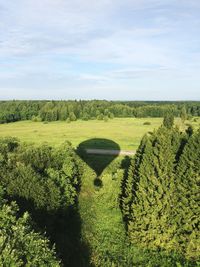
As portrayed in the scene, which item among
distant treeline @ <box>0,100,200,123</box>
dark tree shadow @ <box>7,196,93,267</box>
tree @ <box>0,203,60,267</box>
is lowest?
dark tree shadow @ <box>7,196,93,267</box>

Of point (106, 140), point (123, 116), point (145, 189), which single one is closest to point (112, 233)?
point (145, 189)

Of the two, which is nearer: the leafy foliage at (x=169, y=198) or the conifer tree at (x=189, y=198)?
the conifer tree at (x=189, y=198)

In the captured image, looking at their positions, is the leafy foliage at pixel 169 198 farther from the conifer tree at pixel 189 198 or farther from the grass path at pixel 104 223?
the grass path at pixel 104 223

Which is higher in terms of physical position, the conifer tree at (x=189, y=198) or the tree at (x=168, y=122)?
the tree at (x=168, y=122)

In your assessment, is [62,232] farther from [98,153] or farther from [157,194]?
[98,153]

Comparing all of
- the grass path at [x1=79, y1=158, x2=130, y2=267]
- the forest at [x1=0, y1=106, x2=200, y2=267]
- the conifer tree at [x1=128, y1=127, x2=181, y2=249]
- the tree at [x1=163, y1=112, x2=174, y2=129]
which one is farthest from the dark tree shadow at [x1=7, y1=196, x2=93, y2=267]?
the tree at [x1=163, y1=112, x2=174, y2=129]

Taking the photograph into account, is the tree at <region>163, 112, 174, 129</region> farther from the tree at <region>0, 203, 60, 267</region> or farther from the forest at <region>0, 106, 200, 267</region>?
the tree at <region>0, 203, 60, 267</region>

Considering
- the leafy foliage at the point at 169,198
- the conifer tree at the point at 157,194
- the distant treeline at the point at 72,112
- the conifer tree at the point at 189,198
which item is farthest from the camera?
the distant treeline at the point at 72,112

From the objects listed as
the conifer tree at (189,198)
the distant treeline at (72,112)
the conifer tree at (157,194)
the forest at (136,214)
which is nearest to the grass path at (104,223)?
the forest at (136,214)

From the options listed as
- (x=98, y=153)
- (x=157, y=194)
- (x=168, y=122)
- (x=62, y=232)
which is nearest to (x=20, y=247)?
(x=157, y=194)
